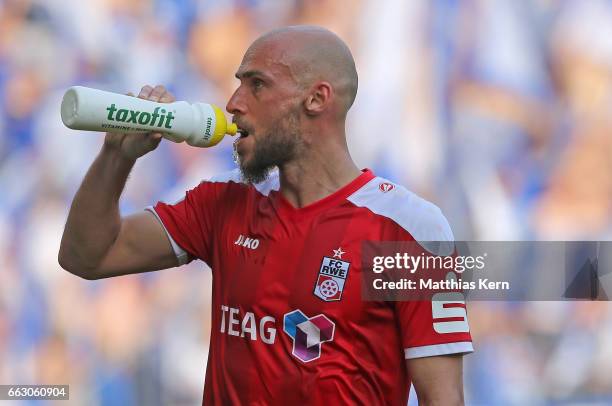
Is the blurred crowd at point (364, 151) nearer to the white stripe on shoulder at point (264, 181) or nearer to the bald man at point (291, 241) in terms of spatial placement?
the white stripe on shoulder at point (264, 181)

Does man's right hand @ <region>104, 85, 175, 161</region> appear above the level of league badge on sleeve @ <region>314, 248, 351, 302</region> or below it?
above

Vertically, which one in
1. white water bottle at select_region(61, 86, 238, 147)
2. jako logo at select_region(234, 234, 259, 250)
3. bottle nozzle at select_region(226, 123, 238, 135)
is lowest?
jako logo at select_region(234, 234, 259, 250)

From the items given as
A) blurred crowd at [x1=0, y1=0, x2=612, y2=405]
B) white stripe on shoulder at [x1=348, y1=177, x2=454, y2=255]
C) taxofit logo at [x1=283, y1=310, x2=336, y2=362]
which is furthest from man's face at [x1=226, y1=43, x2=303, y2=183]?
blurred crowd at [x1=0, y1=0, x2=612, y2=405]

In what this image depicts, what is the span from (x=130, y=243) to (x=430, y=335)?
791mm

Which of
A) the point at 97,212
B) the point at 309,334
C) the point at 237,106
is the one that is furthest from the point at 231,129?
the point at 309,334

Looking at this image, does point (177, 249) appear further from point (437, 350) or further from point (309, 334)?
point (437, 350)

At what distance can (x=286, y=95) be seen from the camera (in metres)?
2.50

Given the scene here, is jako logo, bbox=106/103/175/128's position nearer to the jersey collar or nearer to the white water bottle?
the white water bottle

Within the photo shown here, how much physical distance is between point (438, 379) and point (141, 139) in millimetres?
877

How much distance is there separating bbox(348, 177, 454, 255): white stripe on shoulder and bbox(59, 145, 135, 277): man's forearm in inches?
22.5

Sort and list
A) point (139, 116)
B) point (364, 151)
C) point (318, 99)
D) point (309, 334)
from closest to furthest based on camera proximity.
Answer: point (139, 116), point (309, 334), point (318, 99), point (364, 151)

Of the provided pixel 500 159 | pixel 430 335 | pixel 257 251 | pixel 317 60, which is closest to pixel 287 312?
pixel 257 251

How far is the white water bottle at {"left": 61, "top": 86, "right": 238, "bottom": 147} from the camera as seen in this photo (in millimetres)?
2107

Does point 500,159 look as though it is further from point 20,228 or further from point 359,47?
point 20,228
